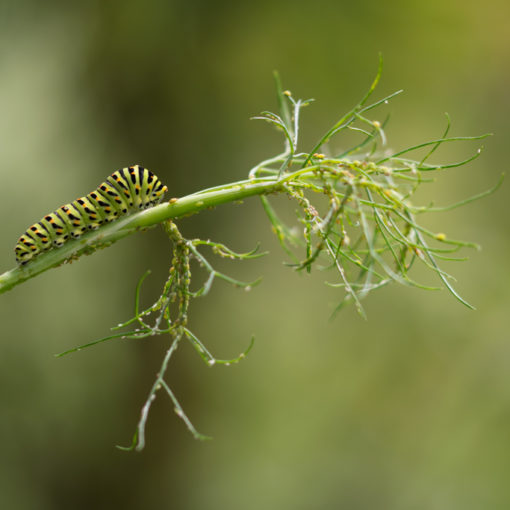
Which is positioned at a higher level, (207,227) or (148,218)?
(207,227)

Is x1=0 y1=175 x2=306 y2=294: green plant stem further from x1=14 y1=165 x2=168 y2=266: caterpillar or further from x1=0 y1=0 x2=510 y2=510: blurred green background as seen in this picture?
x1=0 y1=0 x2=510 y2=510: blurred green background

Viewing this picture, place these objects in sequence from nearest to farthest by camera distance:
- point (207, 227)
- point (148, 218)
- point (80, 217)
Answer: point (148, 218)
point (80, 217)
point (207, 227)

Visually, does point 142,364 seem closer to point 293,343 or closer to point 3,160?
point 3,160

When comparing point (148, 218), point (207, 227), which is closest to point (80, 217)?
point (148, 218)

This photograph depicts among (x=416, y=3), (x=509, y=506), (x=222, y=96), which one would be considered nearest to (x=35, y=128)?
(x=222, y=96)

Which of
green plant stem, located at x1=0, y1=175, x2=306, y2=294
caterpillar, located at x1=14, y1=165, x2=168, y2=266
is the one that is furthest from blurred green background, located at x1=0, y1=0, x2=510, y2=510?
green plant stem, located at x1=0, y1=175, x2=306, y2=294

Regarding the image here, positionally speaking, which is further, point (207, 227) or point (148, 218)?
point (207, 227)

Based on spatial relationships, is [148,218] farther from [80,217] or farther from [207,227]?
[207,227]

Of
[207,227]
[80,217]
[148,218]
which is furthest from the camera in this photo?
[207,227]

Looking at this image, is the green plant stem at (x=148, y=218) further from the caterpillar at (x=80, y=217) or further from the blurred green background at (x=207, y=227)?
the blurred green background at (x=207, y=227)
